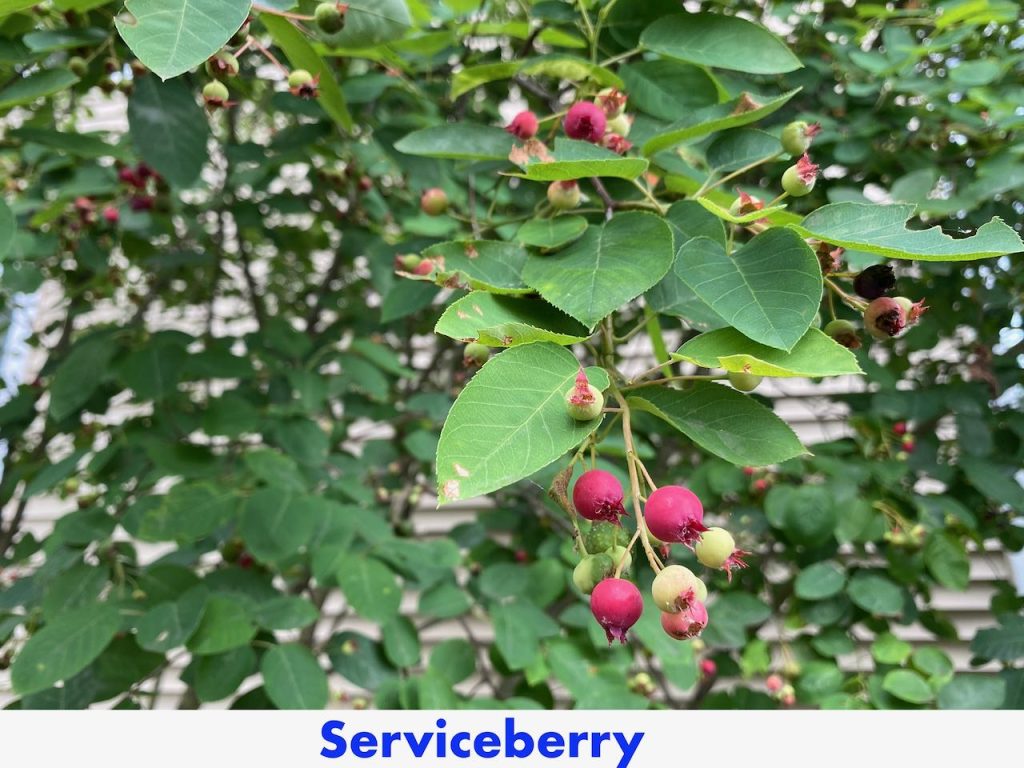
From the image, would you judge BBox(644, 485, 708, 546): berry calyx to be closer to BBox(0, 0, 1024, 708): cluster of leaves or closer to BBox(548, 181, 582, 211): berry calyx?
BBox(0, 0, 1024, 708): cluster of leaves

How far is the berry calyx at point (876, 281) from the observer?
0.62m

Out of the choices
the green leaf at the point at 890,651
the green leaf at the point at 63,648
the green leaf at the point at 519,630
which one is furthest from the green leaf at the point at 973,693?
the green leaf at the point at 63,648

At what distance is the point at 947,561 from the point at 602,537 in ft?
3.68

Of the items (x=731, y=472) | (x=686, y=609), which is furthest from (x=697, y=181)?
(x=731, y=472)

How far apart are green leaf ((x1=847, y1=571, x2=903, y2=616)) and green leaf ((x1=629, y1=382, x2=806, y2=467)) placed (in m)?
1.01

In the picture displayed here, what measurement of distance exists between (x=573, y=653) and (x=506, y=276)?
37.5 inches

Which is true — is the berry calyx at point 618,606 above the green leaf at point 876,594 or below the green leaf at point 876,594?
above

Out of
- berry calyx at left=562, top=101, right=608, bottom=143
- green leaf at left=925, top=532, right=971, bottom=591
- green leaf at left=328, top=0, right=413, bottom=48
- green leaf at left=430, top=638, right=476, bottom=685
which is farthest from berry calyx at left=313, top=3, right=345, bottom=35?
green leaf at left=925, top=532, right=971, bottom=591

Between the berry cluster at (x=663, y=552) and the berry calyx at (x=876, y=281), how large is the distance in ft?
0.83

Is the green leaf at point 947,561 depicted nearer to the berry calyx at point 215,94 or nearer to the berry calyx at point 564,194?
the berry calyx at point 564,194

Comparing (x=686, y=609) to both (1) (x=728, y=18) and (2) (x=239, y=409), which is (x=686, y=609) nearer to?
(1) (x=728, y=18)

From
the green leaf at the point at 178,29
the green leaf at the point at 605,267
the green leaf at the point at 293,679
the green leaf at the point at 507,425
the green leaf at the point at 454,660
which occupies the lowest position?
the green leaf at the point at 454,660

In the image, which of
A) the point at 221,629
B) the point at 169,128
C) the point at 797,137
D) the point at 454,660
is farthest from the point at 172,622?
the point at 797,137

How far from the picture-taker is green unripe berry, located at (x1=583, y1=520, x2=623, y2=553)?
0.58 meters
